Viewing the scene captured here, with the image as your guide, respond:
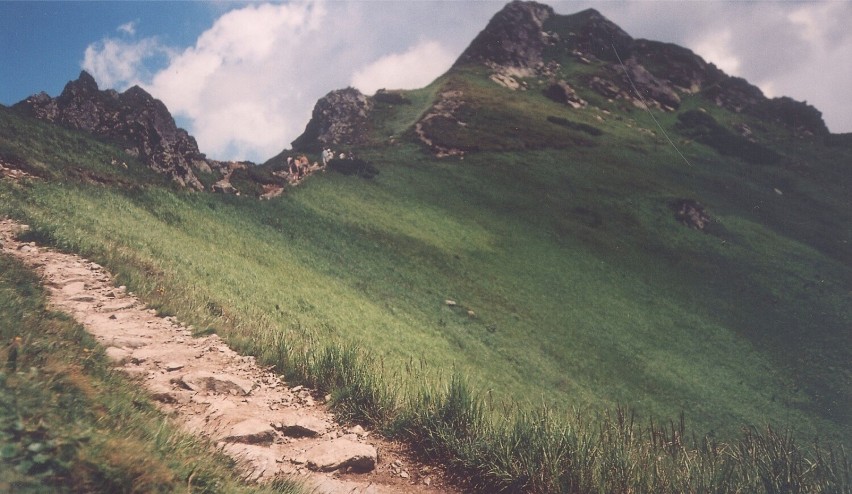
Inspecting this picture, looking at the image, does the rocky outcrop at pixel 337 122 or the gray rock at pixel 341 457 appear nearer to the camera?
the gray rock at pixel 341 457

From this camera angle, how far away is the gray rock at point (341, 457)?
23.8 feet

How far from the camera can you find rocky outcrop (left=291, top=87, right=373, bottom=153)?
63925 millimetres

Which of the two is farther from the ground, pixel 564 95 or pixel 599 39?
pixel 599 39

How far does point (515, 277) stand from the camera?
3647 cm

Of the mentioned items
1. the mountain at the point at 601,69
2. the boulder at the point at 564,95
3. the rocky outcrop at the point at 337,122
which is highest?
the mountain at the point at 601,69

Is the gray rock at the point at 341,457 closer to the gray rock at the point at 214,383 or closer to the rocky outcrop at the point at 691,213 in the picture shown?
the gray rock at the point at 214,383

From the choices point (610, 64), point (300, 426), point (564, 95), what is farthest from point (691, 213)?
point (610, 64)

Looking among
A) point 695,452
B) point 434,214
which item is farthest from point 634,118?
point 695,452

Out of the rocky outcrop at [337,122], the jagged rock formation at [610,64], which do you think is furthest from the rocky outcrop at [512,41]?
the rocky outcrop at [337,122]

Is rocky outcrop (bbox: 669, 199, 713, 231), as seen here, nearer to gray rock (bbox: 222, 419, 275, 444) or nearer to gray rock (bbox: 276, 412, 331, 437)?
gray rock (bbox: 276, 412, 331, 437)

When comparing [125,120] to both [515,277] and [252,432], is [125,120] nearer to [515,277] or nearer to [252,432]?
[515,277]

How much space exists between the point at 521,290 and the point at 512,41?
332 ft

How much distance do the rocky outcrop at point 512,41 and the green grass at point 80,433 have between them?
110 meters

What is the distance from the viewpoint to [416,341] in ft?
75.7
